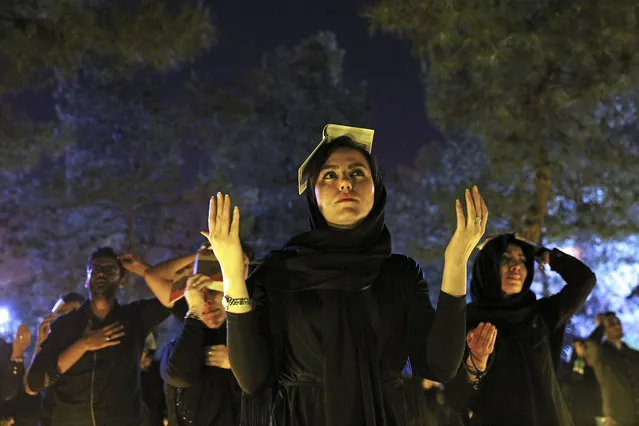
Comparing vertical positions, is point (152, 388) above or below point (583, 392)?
above

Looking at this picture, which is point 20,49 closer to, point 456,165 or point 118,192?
point 118,192

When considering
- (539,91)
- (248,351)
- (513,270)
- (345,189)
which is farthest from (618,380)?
(248,351)

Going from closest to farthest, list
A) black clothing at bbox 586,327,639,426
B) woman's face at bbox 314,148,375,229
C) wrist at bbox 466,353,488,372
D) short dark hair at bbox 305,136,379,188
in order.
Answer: woman's face at bbox 314,148,375,229
short dark hair at bbox 305,136,379,188
wrist at bbox 466,353,488,372
black clothing at bbox 586,327,639,426

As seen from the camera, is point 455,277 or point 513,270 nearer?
point 455,277

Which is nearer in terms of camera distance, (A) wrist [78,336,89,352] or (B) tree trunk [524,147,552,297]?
(A) wrist [78,336,89,352]

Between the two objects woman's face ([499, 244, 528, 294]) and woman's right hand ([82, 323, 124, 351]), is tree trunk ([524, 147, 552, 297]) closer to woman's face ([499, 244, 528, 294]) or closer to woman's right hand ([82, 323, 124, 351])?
woman's face ([499, 244, 528, 294])

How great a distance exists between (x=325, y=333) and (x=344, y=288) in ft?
0.53

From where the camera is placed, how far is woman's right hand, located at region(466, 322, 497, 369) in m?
2.94

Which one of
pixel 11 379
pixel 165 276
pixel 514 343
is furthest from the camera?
pixel 11 379

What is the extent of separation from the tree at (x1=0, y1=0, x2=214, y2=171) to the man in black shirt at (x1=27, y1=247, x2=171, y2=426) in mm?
2873

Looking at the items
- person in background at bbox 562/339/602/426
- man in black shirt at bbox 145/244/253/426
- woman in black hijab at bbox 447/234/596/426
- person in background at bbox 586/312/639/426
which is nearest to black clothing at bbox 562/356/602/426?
person in background at bbox 562/339/602/426

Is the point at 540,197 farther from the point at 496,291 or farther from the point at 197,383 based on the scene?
the point at 197,383

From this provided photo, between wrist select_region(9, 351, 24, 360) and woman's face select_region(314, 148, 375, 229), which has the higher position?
woman's face select_region(314, 148, 375, 229)

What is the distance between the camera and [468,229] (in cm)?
215
